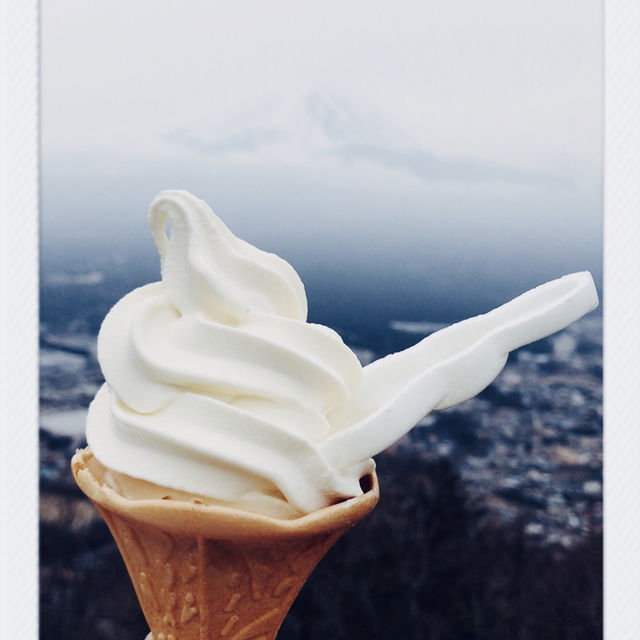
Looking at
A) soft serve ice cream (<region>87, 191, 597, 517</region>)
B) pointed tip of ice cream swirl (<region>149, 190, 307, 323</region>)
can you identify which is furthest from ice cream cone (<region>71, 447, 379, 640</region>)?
pointed tip of ice cream swirl (<region>149, 190, 307, 323</region>)

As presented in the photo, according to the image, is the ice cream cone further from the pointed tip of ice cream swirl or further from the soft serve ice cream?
the pointed tip of ice cream swirl

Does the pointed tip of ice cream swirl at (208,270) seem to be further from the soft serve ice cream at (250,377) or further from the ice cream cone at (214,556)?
the ice cream cone at (214,556)

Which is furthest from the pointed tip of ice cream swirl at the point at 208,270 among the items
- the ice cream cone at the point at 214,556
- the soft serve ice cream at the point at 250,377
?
the ice cream cone at the point at 214,556

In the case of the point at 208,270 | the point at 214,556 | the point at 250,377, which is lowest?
the point at 214,556

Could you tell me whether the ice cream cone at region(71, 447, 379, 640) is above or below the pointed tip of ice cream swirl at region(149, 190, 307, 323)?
below

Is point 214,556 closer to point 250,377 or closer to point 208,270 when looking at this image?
point 250,377

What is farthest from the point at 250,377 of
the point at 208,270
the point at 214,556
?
the point at 214,556
